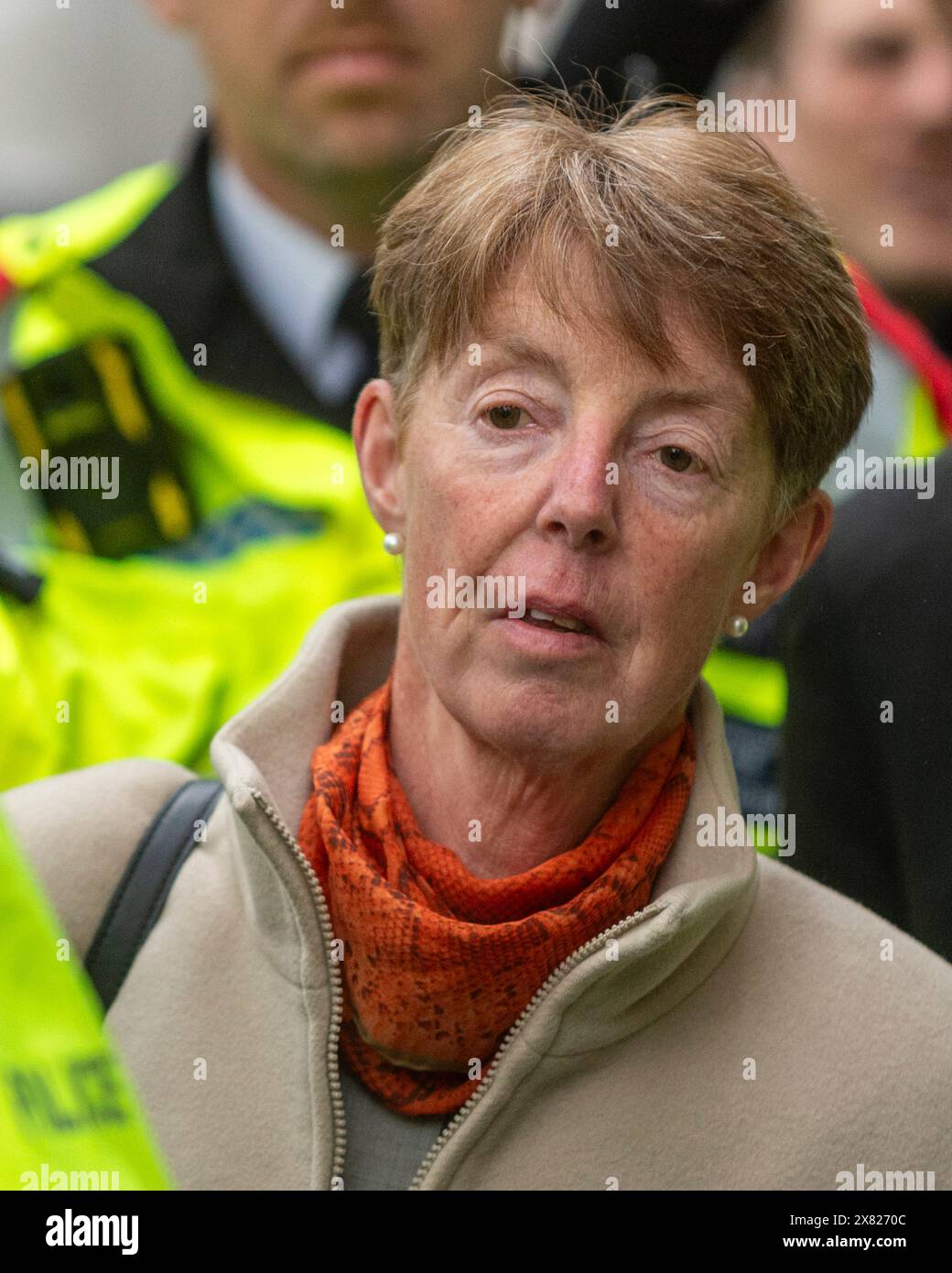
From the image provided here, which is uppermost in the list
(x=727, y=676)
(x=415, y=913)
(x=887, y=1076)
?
(x=727, y=676)

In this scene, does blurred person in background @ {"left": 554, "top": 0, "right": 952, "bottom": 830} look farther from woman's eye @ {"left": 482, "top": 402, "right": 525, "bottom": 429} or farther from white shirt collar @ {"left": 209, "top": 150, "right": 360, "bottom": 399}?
woman's eye @ {"left": 482, "top": 402, "right": 525, "bottom": 429}

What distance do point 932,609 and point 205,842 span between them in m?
0.79

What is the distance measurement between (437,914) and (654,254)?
536 mm

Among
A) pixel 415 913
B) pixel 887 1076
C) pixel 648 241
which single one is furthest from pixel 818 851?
pixel 648 241

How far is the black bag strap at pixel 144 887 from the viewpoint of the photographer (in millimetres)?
1366

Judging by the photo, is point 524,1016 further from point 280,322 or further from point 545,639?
point 280,322

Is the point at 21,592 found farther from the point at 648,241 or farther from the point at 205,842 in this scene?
the point at 648,241

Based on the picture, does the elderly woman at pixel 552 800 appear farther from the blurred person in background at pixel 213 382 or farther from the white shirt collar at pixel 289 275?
the white shirt collar at pixel 289 275

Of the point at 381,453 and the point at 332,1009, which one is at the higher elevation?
the point at 381,453

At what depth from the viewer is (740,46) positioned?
1.98 metres

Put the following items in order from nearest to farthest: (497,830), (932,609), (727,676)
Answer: (497,830) → (932,609) → (727,676)

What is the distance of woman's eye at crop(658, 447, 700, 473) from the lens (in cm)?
128

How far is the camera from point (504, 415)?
128 cm
